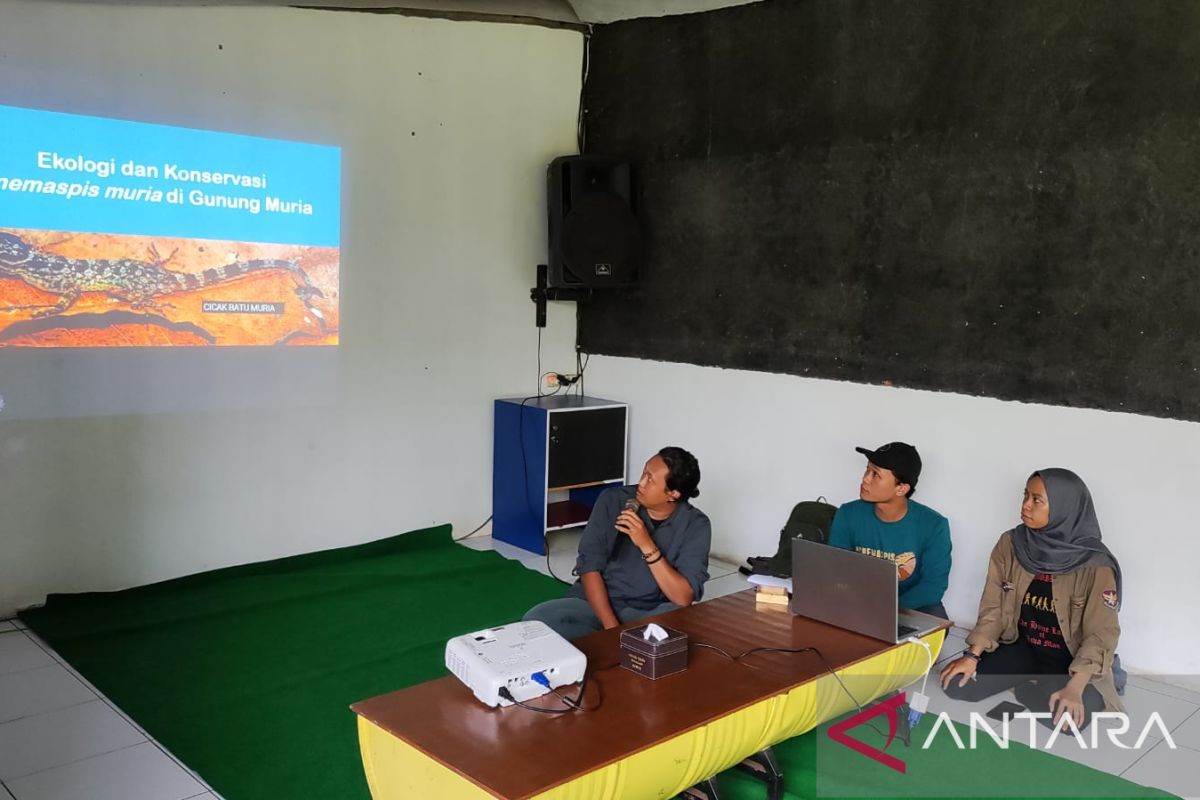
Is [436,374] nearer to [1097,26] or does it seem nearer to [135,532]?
[135,532]

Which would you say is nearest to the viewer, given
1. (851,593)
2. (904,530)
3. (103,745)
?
(851,593)

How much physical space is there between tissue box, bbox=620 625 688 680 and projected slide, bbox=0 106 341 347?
2.88 m

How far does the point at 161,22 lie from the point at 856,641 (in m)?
3.75

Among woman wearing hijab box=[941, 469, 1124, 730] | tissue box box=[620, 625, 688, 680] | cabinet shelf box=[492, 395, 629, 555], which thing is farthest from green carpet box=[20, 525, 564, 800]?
woman wearing hijab box=[941, 469, 1124, 730]

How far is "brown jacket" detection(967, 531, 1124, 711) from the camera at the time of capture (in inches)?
123

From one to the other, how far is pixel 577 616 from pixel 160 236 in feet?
8.32

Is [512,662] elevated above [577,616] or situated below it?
above

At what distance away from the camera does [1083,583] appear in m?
3.24

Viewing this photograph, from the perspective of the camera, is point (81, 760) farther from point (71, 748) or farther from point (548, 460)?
point (548, 460)

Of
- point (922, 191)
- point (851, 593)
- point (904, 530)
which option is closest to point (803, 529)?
point (904, 530)

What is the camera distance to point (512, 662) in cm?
211

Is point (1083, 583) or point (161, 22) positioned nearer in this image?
point (1083, 583)

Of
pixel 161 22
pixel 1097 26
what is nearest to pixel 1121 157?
pixel 1097 26

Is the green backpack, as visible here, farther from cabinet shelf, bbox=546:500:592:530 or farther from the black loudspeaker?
the black loudspeaker
